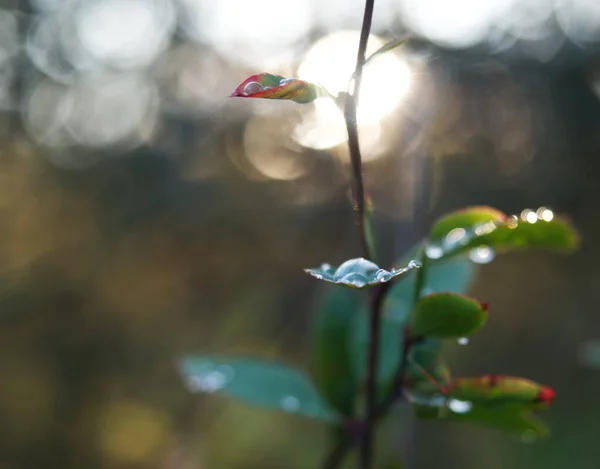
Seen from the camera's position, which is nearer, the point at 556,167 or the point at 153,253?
the point at 153,253

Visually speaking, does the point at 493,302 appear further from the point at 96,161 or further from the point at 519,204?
the point at 96,161

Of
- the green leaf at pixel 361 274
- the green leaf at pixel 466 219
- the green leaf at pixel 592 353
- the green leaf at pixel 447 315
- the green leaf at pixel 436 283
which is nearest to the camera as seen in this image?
the green leaf at pixel 361 274

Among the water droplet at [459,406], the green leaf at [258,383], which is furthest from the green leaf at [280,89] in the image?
the green leaf at [258,383]

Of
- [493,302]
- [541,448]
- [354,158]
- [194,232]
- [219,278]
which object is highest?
[354,158]

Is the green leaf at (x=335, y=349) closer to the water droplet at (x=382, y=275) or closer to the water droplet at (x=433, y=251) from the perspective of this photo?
the water droplet at (x=433, y=251)

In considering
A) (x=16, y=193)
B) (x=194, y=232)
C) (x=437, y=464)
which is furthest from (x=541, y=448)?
(x=16, y=193)

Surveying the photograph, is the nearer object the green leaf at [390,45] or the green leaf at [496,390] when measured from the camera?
the green leaf at [390,45]
